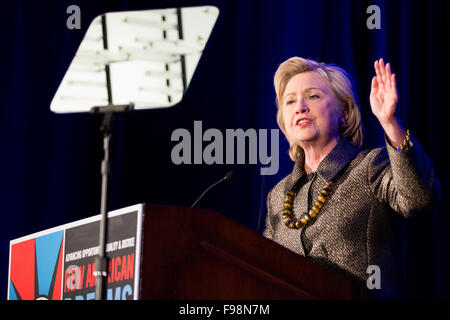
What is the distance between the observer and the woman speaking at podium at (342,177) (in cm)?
→ 199

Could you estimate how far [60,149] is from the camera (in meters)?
3.52

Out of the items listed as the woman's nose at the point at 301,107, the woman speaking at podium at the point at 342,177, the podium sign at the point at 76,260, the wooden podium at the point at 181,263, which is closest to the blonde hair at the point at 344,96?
the woman speaking at podium at the point at 342,177

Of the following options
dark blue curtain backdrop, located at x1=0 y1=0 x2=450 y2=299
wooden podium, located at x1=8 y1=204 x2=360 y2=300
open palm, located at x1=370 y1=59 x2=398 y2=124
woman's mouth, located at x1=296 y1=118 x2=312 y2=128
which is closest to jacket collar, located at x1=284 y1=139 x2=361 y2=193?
woman's mouth, located at x1=296 y1=118 x2=312 y2=128

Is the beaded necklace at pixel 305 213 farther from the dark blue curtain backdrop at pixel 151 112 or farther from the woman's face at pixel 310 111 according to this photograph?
the dark blue curtain backdrop at pixel 151 112

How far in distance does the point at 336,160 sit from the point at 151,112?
60.9 inches

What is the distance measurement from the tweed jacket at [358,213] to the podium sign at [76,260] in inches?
29.9

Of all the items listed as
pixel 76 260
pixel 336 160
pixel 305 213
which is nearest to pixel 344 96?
pixel 336 160

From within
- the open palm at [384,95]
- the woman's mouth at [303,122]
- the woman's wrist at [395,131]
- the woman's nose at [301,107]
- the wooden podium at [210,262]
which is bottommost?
the wooden podium at [210,262]

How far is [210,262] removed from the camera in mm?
1664

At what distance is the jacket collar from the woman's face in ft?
0.30
